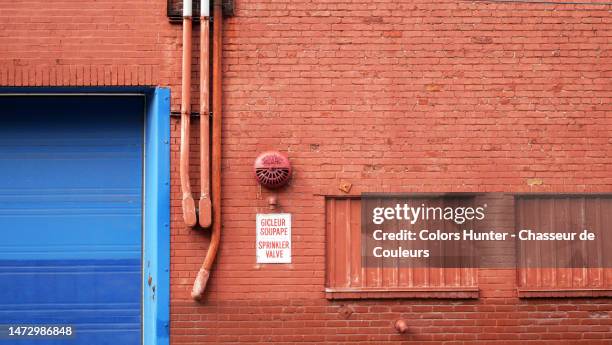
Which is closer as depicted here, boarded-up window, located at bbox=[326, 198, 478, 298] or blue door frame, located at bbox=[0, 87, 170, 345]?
blue door frame, located at bbox=[0, 87, 170, 345]

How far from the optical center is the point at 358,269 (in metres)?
7.18

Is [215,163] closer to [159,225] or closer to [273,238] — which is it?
[159,225]

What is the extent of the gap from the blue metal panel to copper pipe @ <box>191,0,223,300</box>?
1.17 feet

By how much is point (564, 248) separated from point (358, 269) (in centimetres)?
216

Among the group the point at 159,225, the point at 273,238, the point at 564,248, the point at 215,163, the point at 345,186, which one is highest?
the point at 215,163

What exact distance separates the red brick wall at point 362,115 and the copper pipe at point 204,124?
0.60 feet

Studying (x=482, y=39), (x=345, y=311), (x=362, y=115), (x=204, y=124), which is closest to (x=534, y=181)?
(x=482, y=39)

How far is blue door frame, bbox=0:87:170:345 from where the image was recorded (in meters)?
7.01

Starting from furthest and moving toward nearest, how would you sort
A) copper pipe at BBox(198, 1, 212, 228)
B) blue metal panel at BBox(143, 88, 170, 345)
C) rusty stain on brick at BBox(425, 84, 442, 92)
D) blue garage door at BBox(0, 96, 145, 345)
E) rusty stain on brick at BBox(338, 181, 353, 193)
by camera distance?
blue garage door at BBox(0, 96, 145, 345)
rusty stain on brick at BBox(425, 84, 442, 92)
rusty stain on brick at BBox(338, 181, 353, 193)
blue metal panel at BBox(143, 88, 170, 345)
copper pipe at BBox(198, 1, 212, 228)

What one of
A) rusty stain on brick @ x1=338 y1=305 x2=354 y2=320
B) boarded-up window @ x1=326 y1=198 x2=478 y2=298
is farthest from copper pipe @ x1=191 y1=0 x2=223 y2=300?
rusty stain on brick @ x1=338 y1=305 x2=354 y2=320

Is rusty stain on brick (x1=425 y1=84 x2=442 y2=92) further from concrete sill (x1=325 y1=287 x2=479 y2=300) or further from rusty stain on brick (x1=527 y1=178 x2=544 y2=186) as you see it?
concrete sill (x1=325 y1=287 x2=479 y2=300)

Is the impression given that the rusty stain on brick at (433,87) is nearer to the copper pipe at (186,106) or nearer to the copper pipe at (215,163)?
the copper pipe at (215,163)

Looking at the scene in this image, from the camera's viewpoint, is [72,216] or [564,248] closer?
[564,248]

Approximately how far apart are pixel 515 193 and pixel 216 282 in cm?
320
